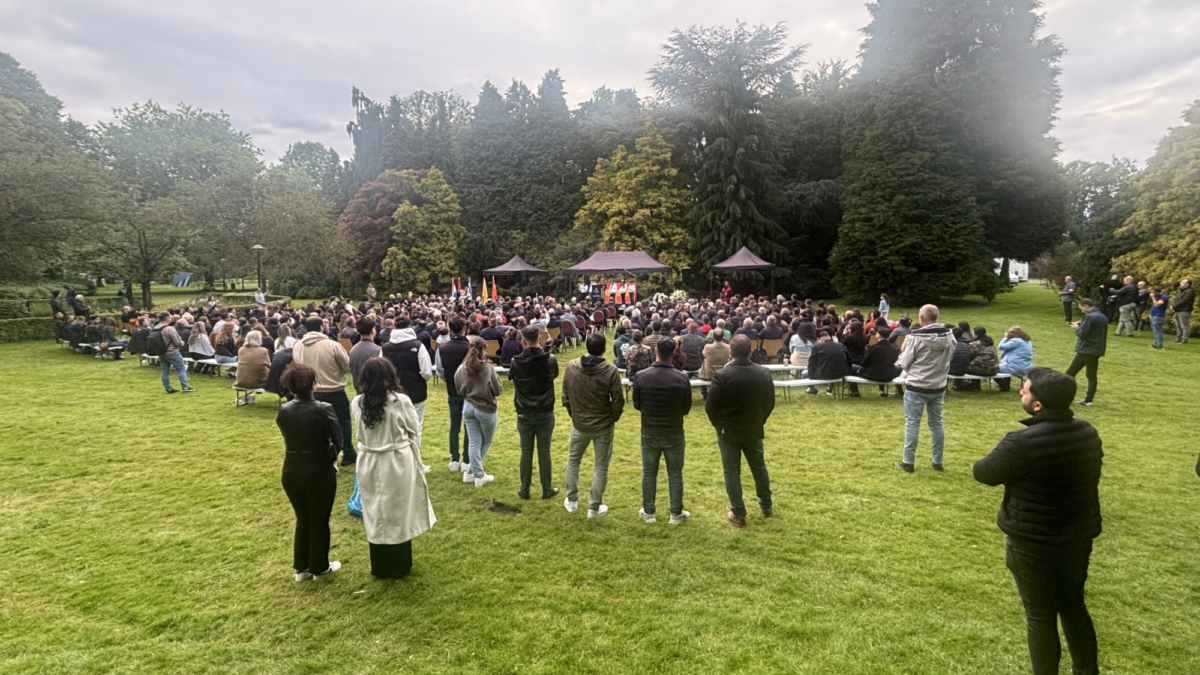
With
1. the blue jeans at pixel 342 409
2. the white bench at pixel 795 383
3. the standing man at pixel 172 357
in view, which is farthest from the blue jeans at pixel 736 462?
the standing man at pixel 172 357

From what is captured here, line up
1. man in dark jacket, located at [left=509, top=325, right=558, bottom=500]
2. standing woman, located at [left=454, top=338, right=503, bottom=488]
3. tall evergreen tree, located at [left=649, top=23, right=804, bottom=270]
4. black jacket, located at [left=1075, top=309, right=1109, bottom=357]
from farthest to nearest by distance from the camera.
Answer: tall evergreen tree, located at [left=649, top=23, right=804, bottom=270]
black jacket, located at [left=1075, top=309, right=1109, bottom=357]
standing woman, located at [left=454, top=338, right=503, bottom=488]
man in dark jacket, located at [left=509, top=325, right=558, bottom=500]

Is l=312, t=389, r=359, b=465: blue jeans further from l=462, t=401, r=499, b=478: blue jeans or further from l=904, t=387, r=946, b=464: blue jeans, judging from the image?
l=904, t=387, r=946, b=464: blue jeans

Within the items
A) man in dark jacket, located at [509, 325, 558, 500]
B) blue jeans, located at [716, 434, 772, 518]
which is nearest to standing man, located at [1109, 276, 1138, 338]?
blue jeans, located at [716, 434, 772, 518]

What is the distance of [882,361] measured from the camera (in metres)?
9.63

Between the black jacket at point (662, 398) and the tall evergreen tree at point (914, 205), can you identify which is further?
the tall evergreen tree at point (914, 205)

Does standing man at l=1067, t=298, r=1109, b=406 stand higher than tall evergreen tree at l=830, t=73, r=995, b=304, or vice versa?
tall evergreen tree at l=830, t=73, r=995, b=304

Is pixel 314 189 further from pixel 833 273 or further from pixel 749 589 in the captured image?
pixel 749 589

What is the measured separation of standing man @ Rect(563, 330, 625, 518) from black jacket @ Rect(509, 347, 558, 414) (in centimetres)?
28

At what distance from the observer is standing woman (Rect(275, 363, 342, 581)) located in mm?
3979

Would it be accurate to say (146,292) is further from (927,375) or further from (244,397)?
(927,375)

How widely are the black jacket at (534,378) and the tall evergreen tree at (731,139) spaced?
2519 cm

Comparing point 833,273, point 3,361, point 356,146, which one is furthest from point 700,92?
point 356,146

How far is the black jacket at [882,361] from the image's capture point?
9.57 metres

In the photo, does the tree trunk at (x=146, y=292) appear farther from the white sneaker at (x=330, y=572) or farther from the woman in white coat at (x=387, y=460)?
the woman in white coat at (x=387, y=460)
